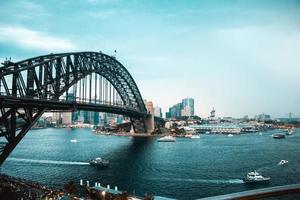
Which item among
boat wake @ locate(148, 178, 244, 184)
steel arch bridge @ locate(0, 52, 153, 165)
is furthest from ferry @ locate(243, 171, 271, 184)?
steel arch bridge @ locate(0, 52, 153, 165)

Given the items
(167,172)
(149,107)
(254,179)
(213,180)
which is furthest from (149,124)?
(254,179)

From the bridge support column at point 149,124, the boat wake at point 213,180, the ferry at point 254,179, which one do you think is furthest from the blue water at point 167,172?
the bridge support column at point 149,124

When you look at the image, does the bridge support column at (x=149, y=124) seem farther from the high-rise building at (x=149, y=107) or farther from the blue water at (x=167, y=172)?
the blue water at (x=167, y=172)

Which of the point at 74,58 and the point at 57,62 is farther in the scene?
the point at 74,58

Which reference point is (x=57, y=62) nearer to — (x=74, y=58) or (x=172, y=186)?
(x=74, y=58)

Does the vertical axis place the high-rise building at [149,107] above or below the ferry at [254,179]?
above

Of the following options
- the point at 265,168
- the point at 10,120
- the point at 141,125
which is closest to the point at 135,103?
the point at 141,125

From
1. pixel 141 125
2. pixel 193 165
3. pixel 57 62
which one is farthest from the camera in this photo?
pixel 141 125

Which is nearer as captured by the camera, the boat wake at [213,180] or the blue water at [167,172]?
the blue water at [167,172]

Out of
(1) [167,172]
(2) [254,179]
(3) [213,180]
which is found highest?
(2) [254,179]

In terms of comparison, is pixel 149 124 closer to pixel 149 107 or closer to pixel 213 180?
pixel 149 107

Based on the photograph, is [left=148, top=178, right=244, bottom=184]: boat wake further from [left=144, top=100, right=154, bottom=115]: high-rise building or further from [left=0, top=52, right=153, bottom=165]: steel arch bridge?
[left=144, top=100, right=154, bottom=115]: high-rise building
